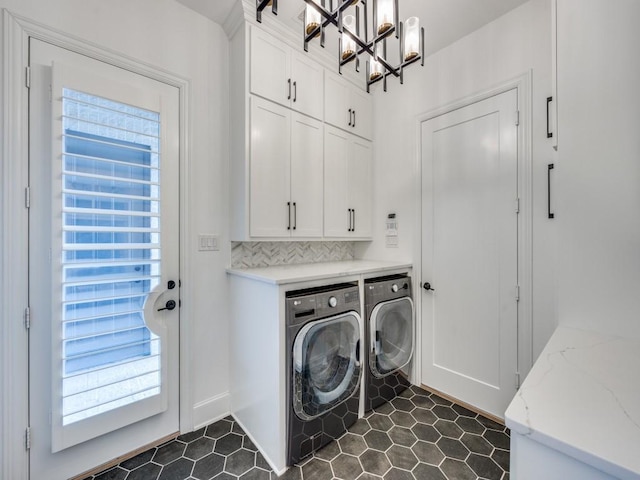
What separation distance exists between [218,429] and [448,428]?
5.13 ft

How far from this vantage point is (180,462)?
64.7 inches

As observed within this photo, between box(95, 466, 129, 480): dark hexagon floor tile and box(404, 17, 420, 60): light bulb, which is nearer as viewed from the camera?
box(404, 17, 420, 60): light bulb

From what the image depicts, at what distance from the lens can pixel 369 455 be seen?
168cm

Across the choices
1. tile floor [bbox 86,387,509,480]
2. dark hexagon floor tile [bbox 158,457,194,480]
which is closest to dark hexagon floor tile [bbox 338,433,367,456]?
tile floor [bbox 86,387,509,480]

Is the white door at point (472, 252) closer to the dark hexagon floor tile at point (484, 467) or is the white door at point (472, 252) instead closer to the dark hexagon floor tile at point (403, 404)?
the dark hexagon floor tile at point (403, 404)

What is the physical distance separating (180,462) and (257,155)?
195 centimetres

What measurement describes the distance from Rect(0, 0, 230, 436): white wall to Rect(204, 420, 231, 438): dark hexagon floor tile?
0.22ft

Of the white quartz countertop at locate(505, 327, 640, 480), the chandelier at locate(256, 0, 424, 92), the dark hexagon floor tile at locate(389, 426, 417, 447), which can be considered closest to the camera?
the white quartz countertop at locate(505, 327, 640, 480)

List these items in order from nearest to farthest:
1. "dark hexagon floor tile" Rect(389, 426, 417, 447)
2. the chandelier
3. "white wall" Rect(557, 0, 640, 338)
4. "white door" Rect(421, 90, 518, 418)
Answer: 1. "white wall" Rect(557, 0, 640, 338)
2. the chandelier
3. "dark hexagon floor tile" Rect(389, 426, 417, 447)
4. "white door" Rect(421, 90, 518, 418)

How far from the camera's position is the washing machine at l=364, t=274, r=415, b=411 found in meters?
2.05

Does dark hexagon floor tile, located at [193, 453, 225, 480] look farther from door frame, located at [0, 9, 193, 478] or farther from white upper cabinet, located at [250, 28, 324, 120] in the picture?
white upper cabinet, located at [250, 28, 324, 120]

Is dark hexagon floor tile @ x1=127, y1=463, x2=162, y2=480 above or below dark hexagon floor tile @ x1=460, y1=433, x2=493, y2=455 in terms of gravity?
below

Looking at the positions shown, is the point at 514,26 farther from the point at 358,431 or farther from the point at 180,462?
the point at 180,462

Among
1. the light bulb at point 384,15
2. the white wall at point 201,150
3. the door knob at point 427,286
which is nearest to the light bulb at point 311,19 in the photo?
the light bulb at point 384,15
